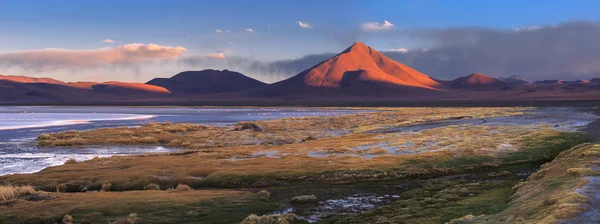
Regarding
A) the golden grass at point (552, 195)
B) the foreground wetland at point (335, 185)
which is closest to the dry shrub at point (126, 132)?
the foreground wetland at point (335, 185)

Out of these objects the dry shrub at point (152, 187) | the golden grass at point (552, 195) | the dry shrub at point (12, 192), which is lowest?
the dry shrub at point (152, 187)

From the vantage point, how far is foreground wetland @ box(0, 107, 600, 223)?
21047mm

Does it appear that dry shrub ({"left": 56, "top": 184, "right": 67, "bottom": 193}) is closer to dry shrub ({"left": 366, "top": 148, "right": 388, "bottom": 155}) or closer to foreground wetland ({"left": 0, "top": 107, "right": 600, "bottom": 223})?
foreground wetland ({"left": 0, "top": 107, "right": 600, "bottom": 223})

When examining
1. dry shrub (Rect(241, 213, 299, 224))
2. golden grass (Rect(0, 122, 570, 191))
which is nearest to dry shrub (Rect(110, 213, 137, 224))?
dry shrub (Rect(241, 213, 299, 224))

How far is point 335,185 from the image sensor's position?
3041cm

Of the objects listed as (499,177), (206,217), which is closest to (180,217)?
(206,217)

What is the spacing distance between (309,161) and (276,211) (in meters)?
14.9

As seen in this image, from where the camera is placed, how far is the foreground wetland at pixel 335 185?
2105 cm

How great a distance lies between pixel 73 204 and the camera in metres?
23.7

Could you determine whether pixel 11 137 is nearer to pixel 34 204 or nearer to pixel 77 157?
pixel 77 157

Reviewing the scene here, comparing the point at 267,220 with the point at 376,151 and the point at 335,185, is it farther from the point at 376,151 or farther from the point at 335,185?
the point at 376,151

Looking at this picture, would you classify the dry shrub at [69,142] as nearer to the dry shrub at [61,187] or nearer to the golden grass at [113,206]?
the dry shrub at [61,187]

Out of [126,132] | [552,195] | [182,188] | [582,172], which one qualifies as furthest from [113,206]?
[126,132]

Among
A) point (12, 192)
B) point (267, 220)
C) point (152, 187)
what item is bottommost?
point (152, 187)
